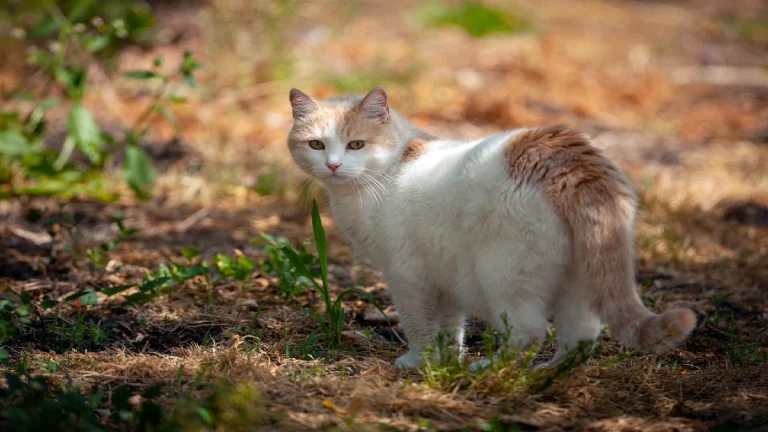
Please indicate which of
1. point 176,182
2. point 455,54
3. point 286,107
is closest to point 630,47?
point 455,54

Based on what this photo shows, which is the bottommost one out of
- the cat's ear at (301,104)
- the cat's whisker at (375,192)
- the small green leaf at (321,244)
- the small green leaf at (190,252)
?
the small green leaf at (190,252)

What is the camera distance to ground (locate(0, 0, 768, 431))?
221 cm

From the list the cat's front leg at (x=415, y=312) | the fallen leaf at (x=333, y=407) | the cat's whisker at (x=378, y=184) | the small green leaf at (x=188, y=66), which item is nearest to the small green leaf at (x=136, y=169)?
the small green leaf at (x=188, y=66)

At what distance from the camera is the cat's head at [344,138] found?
106 inches

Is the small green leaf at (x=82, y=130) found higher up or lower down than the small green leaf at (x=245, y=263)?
higher up

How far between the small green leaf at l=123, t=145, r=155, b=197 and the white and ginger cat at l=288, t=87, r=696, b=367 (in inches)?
65.6

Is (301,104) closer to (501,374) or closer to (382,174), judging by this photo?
(382,174)

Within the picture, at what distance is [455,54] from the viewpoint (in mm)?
7609

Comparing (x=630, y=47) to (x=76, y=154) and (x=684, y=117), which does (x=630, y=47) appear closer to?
(x=684, y=117)

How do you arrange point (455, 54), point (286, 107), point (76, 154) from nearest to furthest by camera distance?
point (76, 154) → point (286, 107) → point (455, 54)

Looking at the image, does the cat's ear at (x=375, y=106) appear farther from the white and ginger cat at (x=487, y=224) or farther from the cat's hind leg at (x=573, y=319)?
the cat's hind leg at (x=573, y=319)

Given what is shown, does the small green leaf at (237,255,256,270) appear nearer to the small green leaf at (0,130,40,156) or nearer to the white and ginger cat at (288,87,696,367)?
the white and ginger cat at (288,87,696,367)

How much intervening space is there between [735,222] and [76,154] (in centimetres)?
428

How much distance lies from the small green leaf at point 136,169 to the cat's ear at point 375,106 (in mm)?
1892
